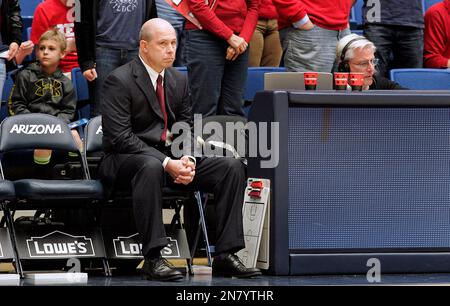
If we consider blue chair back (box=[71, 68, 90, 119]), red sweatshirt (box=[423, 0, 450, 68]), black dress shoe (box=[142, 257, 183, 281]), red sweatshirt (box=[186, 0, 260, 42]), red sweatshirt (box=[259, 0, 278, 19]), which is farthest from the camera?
red sweatshirt (box=[423, 0, 450, 68])

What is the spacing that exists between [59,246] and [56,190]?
1.21ft

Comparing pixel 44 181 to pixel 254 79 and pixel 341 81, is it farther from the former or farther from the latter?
pixel 254 79

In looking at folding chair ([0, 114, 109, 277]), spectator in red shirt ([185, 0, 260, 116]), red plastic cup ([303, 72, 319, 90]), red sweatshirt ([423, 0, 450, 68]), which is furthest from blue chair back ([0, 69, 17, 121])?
red sweatshirt ([423, 0, 450, 68])

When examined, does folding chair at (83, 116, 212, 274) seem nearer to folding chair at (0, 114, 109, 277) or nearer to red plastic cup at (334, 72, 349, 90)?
folding chair at (0, 114, 109, 277)

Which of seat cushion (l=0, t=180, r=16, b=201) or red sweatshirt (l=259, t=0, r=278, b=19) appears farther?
red sweatshirt (l=259, t=0, r=278, b=19)

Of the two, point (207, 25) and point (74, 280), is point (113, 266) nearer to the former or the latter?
point (74, 280)

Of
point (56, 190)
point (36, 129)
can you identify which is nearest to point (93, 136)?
point (36, 129)

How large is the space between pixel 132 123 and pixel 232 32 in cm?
153

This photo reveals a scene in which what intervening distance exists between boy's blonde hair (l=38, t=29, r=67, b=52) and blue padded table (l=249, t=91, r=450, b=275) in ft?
7.35

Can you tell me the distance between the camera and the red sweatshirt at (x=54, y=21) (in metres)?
8.18

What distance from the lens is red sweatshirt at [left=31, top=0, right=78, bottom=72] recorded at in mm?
8180

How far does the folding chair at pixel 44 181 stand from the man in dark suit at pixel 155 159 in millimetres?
187

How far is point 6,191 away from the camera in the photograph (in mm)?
5785
